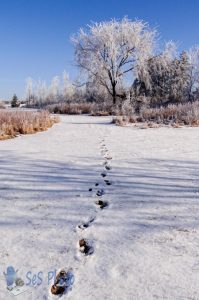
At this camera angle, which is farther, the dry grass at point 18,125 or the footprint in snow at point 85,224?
the dry grass at point 18,125

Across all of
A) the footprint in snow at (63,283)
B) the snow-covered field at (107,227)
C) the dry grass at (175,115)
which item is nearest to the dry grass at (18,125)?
the snow-covered field at (107,227)

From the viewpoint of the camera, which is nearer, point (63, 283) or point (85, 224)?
point (63, 283)

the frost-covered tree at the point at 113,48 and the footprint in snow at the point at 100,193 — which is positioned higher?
the frost-covered tree at the point at 113,48

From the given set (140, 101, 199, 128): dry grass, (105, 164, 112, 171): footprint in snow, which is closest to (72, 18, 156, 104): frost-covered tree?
(140, 101, 199, 128): dry grass

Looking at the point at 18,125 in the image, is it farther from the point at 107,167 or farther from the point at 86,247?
the point at 86,247

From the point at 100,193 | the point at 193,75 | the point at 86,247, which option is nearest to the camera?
the point at 86,247

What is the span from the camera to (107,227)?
2.32m

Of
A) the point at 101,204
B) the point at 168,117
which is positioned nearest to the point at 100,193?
the point at 101,204

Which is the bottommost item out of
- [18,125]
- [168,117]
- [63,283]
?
[63,283]

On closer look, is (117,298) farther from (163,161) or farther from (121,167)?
(163,161)

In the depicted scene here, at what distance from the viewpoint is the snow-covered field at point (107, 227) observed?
1.67 metres

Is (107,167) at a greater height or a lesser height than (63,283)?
greater

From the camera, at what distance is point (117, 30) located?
80.8 ft

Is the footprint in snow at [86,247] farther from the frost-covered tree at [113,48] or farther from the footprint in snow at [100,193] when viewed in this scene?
the frost-covered tree at [113,48]
